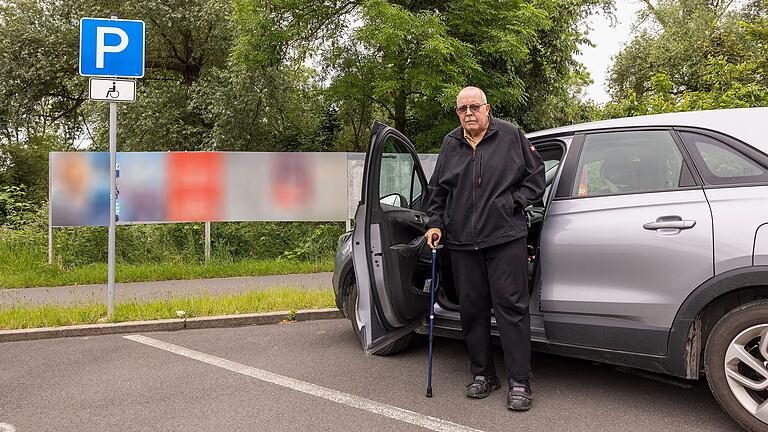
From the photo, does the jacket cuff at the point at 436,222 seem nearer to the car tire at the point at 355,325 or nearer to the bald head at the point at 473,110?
the bald head at the point at 473,110

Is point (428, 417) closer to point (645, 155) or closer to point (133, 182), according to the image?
point (645, 155)

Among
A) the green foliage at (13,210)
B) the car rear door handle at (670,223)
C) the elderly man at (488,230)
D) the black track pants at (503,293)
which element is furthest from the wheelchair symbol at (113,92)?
the green foliage at (13,210)

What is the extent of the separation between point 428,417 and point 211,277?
5.63 m

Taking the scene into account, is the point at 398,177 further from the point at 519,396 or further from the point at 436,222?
the point at 519,396

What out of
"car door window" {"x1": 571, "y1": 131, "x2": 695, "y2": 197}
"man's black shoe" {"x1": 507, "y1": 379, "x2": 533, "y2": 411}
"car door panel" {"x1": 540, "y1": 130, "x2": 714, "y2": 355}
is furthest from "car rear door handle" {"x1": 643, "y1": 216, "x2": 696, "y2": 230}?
"man's black shoe" {"x1": 507, "y1": 379, "x2": 533, "y2": 411}

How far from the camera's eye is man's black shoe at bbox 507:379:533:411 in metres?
3.43

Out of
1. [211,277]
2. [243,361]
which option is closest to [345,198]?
[211,277]

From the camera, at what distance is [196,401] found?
12.2 ft

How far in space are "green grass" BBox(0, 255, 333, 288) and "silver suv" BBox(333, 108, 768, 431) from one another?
4.87m

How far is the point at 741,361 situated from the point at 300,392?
2597 mm

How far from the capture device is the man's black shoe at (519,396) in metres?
3.43

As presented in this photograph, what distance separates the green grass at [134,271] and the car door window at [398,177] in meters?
4.25

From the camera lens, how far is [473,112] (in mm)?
3592

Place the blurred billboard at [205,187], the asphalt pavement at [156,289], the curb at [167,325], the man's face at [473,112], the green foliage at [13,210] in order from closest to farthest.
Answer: the man's face at [473,112] < the curb at [167,325] < the asphalt pavement at [156,289] < the blurred billboard at [205,187] < the green foliage at [13,210]
